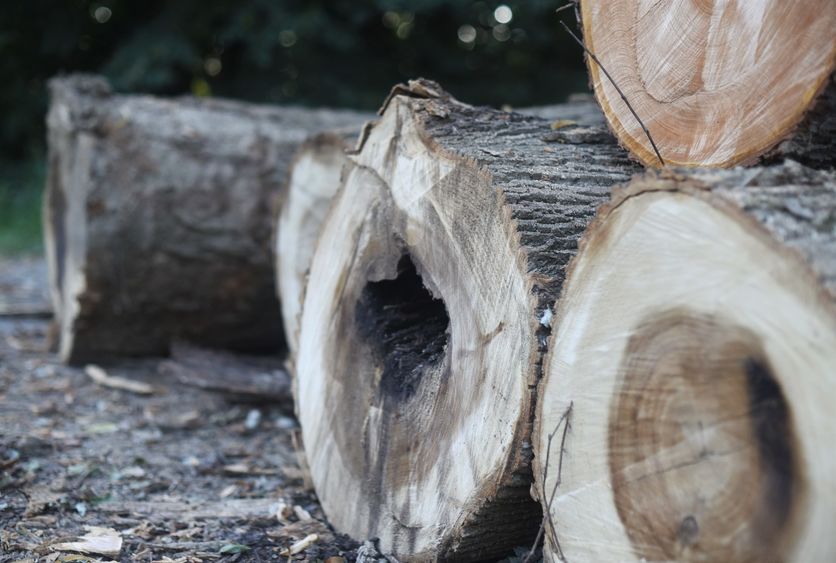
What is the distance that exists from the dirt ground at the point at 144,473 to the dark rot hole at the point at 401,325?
1.45ft

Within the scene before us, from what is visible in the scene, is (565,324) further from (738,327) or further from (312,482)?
(312,482)

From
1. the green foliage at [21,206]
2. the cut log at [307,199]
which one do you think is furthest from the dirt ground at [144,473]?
the green foliage at [21,206]

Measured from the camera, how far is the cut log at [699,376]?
1.10 m

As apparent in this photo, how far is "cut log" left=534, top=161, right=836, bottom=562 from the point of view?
1.10 meters

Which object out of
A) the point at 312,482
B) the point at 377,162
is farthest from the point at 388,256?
the point at 312,482

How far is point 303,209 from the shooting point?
10.6 feet

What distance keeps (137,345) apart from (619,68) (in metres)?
2.84

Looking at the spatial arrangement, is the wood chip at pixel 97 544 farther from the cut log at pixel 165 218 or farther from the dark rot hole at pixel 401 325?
the cut log at pixel 165 218

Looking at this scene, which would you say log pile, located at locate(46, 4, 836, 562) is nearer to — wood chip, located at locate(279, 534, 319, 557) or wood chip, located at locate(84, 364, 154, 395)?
wood chip, located at locate(279, 534, 319, 557)

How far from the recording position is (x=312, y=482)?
2557mm

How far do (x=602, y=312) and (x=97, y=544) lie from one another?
55.0 inches

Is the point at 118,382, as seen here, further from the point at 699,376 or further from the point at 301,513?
the point at 699,376

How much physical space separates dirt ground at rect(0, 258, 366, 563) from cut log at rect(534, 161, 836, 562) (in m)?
0.78

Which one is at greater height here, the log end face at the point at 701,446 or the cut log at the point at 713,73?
the cut log at the point at 713,73
